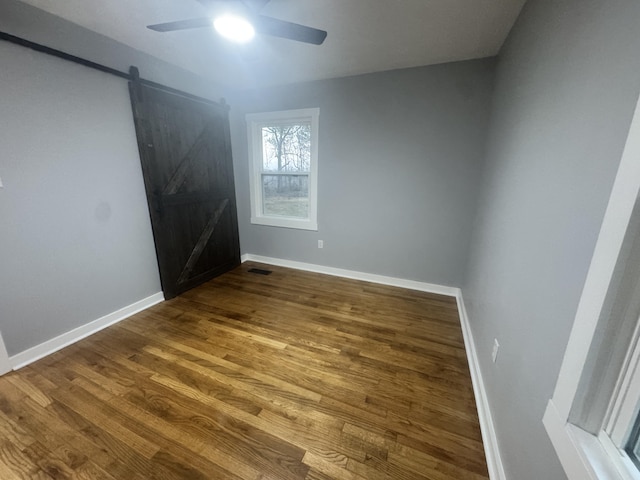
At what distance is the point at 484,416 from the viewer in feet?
4.62

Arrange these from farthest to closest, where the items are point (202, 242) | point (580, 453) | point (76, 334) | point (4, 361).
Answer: point (202, 242)
point (76, 334)
point (4, 361)
point (580, 453)

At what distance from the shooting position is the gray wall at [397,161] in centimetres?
252

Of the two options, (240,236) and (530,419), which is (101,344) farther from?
(530,419)

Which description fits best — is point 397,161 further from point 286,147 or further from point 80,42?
point 80,42

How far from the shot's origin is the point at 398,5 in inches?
64.1

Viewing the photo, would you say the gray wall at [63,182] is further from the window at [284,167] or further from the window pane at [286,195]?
the window pane at [286,195]

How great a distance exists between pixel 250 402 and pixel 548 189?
6.09ft

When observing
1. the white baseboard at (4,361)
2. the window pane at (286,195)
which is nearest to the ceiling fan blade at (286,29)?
the window pane at (286,195)

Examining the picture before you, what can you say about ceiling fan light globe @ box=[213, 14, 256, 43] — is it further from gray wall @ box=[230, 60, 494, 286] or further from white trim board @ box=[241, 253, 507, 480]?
white trim board @ box=[241, 253, 507, 480]

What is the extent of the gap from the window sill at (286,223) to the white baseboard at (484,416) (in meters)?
2.10

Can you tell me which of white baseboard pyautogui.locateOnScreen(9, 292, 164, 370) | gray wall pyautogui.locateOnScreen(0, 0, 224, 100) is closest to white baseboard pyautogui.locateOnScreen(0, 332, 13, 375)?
white baseboard pyautogui.locateOnScreen(9, 292, 164, 370)

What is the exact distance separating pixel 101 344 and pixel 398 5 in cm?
330

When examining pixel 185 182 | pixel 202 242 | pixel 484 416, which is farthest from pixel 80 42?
pixel 484 416

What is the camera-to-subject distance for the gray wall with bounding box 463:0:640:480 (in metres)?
0.68
